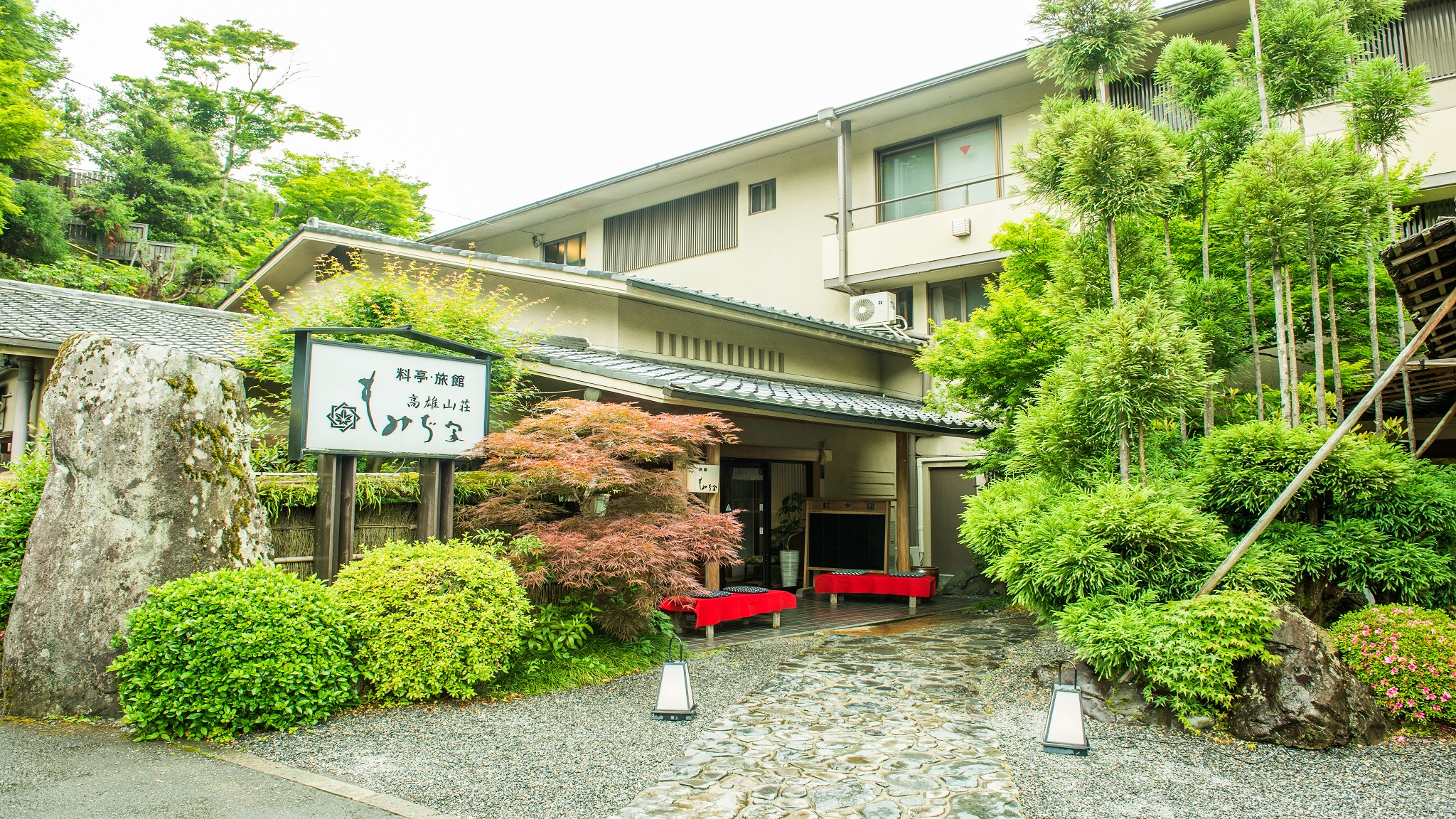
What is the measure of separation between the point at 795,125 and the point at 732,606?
402 inches

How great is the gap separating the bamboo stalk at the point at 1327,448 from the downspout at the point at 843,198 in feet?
35.0

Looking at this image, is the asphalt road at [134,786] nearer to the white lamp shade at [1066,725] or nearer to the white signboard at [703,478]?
the white lamp shade at [1066,725]

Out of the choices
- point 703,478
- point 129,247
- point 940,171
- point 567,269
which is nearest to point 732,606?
point 703,478

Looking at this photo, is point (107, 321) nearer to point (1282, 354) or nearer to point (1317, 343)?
point (1282, 354)

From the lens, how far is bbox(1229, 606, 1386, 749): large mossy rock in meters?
5.26

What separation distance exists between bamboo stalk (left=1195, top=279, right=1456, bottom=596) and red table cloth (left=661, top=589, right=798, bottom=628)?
196 inches

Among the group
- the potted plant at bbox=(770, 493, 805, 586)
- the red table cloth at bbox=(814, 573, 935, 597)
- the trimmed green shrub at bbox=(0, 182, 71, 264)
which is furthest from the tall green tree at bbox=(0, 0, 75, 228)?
the red table cloth at bbox=(814, 573, 935, 597)

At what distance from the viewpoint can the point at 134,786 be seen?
4.42 m

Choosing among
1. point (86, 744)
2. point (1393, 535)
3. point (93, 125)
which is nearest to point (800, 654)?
point (1393, 535)

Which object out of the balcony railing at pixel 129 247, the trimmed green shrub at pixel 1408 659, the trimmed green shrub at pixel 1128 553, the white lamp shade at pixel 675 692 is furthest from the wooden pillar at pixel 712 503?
the balcony railing at pixel 129 247

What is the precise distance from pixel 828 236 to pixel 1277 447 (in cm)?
1101

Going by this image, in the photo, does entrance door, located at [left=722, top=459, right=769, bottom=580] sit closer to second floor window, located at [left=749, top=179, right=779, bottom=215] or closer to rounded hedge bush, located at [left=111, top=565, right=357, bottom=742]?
second floor window, located at [left=749, top=179, right=779, bottom=215]

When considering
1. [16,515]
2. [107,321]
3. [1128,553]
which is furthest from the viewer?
Answer: [107,321]

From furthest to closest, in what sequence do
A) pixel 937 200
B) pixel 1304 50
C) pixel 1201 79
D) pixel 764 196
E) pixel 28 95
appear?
pixel 28 95 < pixel 764 196 < pixel 937 200 < pixel 1201 79 < pixel 1304 50
